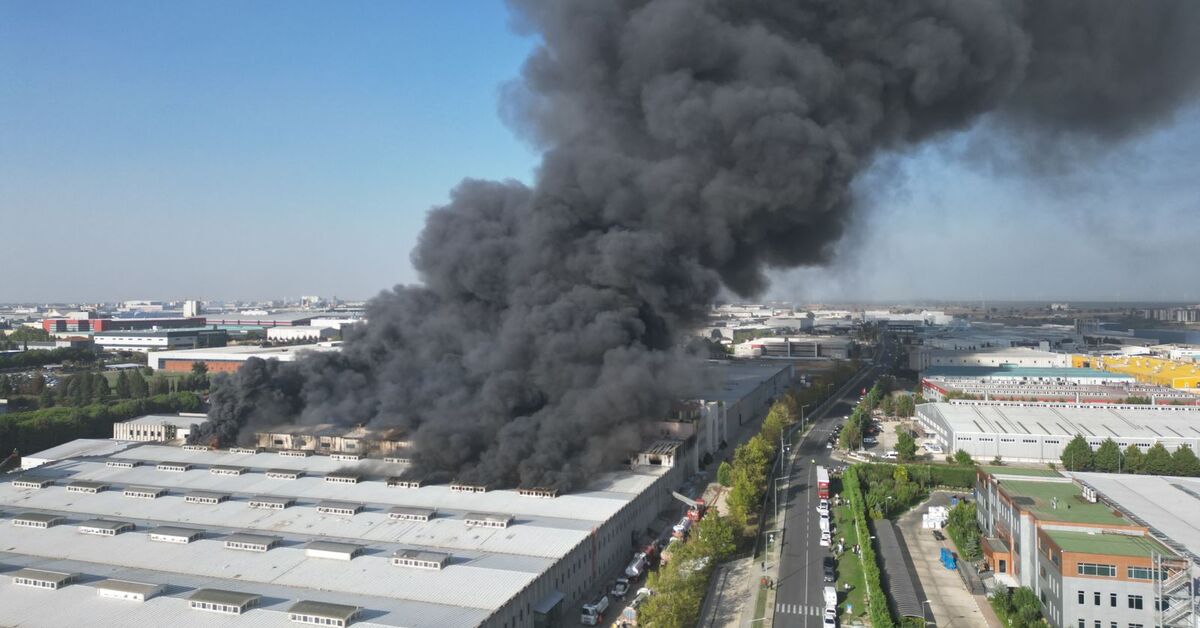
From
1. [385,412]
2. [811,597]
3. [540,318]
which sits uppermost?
[540,318]

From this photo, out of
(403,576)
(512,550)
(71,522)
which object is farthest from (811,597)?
(71,522)

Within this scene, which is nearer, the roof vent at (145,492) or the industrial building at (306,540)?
the industrial building at (306,540)

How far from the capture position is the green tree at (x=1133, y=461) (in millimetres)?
26672

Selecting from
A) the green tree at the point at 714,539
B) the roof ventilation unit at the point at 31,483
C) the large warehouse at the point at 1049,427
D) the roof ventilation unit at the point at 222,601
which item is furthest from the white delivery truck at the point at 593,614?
the large warehouse at the point at 1049,427

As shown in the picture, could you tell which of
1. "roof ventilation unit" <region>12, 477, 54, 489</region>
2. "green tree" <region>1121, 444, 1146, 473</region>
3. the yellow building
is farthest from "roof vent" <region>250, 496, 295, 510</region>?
the yellow building

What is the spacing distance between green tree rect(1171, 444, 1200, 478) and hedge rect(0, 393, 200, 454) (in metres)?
42.9

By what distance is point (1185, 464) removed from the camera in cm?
2589

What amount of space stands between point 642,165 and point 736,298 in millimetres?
7030

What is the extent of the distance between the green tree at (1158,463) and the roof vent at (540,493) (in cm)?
2039

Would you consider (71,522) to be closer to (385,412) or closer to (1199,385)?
(385,412)

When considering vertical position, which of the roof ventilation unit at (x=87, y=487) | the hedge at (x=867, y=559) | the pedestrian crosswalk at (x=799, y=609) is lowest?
the pedestrian crosswalk at (x=799, y=609)

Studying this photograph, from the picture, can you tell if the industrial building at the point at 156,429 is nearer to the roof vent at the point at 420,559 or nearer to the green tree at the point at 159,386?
the green tree at the point at 159,386

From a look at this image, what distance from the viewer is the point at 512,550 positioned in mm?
17297

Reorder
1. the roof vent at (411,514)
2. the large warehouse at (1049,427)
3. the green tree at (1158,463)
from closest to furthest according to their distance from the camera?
the roof vent at (411,514), the green tree at (1158,463), the large warehouse at (1049,427)
